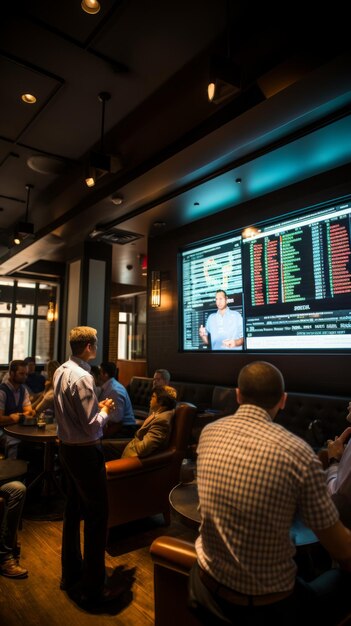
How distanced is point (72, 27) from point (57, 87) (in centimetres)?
75

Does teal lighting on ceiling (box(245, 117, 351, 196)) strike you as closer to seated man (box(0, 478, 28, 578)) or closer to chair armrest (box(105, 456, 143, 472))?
chair armrest (box(105, 456, 143, 472))

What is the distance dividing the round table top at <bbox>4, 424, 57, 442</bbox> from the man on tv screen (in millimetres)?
2755

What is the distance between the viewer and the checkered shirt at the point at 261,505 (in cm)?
111

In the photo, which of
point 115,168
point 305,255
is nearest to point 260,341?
point 305,255

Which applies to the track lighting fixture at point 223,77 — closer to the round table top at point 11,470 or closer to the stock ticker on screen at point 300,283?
the stock ticker on screen at point 300,283

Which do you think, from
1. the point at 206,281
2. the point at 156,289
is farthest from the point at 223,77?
the point at 156,289

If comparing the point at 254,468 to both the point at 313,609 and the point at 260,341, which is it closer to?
the point at 313,609

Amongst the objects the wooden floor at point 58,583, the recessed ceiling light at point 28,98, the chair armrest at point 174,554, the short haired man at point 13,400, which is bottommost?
the wooden floor at point 58,583

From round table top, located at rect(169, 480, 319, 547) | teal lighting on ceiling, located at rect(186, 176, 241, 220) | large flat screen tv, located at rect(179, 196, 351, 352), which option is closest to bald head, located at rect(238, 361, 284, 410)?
round table top, located at rect(169, 480, 319, 547)

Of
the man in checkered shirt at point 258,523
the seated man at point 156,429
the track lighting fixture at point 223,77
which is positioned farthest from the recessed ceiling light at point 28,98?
the man in checkered shirt at point 258,523

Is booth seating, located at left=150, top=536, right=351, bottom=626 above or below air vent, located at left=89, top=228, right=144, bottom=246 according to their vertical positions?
below

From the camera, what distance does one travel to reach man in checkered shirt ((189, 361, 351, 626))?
A: 111 cm

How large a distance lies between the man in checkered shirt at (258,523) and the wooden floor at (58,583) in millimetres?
1264

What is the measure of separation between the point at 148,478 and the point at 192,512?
4.01 ft
